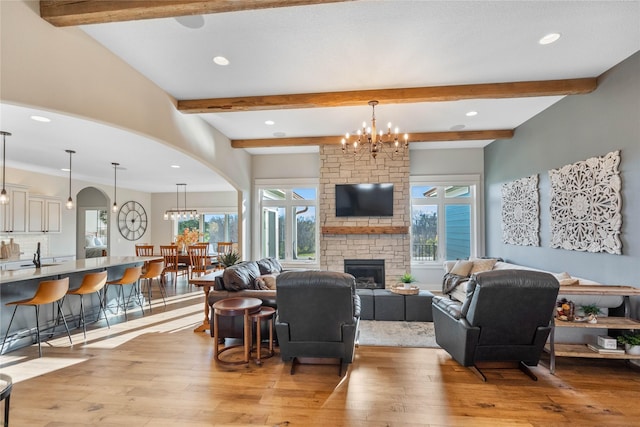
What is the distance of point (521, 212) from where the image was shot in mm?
5316

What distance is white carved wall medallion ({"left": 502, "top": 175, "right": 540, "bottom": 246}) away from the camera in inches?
194

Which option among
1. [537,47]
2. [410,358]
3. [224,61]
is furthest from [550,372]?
[224,61]

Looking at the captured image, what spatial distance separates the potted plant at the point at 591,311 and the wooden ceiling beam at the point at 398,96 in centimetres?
261

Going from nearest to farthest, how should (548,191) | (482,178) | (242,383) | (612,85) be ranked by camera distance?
(242,383), (612,85), (548,191), (482,178)

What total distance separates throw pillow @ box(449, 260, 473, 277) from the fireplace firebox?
1.52 metres

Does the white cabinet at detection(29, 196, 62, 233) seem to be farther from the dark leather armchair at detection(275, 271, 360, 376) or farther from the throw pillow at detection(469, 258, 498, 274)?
the throw pillow at detection(469, 258, 498, 274)

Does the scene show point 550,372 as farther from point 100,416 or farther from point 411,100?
point 100,416

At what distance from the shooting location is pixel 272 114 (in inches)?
194

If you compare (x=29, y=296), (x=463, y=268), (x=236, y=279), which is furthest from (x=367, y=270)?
(x=29, y=296)

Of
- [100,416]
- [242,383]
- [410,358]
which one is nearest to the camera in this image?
[100,416]

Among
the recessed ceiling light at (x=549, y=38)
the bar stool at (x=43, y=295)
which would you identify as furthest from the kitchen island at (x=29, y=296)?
the recessed ceiling light at (x=549, y=38)

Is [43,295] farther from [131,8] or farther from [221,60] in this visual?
[221,60]

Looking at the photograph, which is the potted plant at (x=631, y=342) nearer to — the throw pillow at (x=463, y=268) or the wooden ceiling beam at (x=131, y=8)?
the throw pillow at (x=463, y=268)

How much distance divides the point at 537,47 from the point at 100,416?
5.16m
